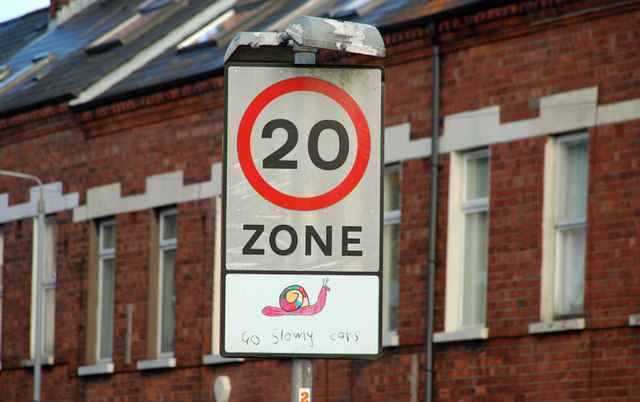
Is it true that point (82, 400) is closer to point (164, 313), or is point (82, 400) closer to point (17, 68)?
point (164, 313)

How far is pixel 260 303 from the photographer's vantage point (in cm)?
551

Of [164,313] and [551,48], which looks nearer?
[551,48]

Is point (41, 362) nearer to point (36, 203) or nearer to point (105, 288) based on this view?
point (105, 288)

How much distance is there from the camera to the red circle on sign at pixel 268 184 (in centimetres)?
551

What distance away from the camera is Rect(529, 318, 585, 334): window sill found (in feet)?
52.7

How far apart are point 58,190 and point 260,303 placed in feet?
65.8

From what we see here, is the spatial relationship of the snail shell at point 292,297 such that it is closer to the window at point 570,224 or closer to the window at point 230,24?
the window at point 570,224

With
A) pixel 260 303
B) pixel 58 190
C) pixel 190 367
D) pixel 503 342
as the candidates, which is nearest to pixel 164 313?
pixel 190 367

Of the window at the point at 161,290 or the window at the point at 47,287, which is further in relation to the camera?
the window at the point at 47,287

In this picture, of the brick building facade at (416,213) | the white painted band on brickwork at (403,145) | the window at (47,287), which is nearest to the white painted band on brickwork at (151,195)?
the brick building facade at (416,213)

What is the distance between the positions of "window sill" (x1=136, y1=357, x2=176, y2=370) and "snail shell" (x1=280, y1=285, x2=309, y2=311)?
17.2 metres

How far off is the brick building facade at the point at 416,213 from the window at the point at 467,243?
22 mm

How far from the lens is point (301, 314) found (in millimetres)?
5477

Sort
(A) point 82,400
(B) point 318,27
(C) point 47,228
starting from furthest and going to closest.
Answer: (C) point 47,228 → (A) point 82,400 → (B) point 318,27
